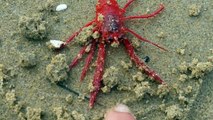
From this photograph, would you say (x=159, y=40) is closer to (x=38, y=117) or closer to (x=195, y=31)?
(x=195, y=31)

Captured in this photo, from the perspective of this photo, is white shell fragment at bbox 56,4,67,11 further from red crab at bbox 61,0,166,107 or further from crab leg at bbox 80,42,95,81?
crab leg at bbox 80,42,95,81

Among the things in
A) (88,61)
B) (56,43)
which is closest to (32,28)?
(56,43)

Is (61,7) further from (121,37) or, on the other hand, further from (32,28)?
(121,37)

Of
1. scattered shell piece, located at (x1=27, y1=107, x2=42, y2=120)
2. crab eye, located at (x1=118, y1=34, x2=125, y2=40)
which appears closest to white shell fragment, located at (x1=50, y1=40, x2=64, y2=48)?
crab eye, located at (x1=118, y1=34, x2=125, y2=40)

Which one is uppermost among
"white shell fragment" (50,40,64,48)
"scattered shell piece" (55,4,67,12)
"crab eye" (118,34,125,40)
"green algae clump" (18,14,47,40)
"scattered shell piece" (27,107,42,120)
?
"scattered shell piece" (55,4,67,12)

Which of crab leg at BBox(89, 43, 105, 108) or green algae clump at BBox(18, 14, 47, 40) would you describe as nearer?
crab leg at BBox(89, 43, 105, 108)

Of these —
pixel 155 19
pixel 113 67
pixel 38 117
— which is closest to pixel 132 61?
pixel 113 67
